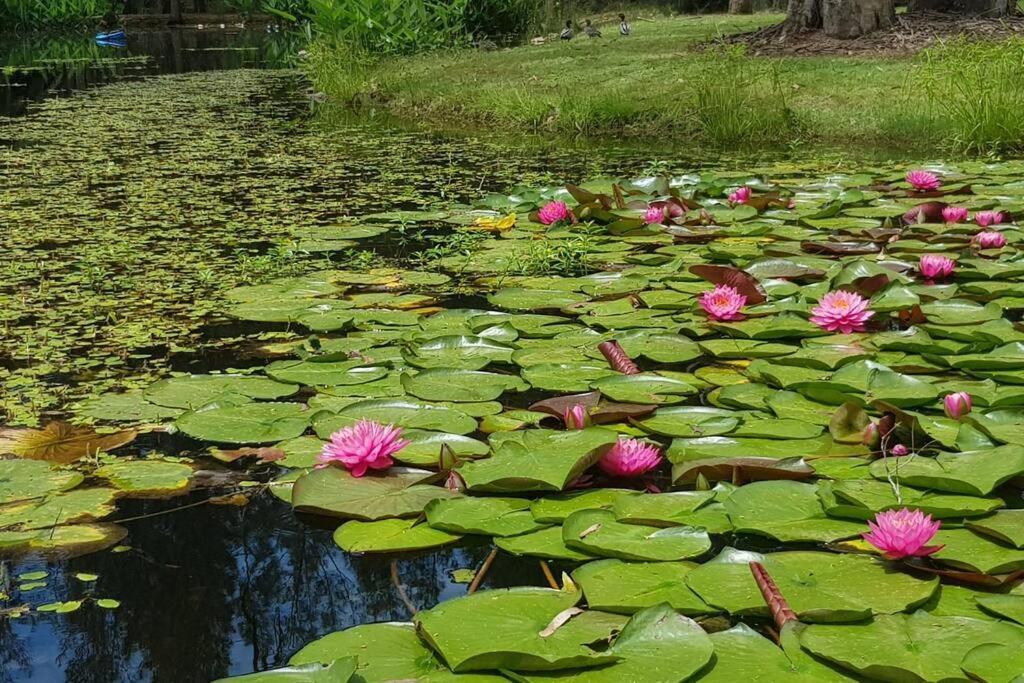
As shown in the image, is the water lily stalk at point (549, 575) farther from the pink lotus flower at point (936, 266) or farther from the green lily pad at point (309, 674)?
the pink lotus flower at point (936, 266)

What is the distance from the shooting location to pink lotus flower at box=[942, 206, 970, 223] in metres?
4.10

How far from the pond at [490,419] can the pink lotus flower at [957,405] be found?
28mm

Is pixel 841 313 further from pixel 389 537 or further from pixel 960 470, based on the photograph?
pixel 389 537

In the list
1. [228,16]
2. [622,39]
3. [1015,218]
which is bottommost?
[1015,218]

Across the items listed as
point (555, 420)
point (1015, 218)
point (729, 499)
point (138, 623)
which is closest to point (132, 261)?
point (555, 420)

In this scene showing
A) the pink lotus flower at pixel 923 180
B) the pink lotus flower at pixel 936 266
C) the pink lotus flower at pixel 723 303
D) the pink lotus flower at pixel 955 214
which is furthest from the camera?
the pink lotus flower at pixel 923 180

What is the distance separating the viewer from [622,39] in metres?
11.9

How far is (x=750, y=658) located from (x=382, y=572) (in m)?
0.65

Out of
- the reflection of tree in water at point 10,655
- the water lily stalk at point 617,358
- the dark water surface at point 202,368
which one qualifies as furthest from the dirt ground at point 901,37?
the reflection of tree in water at point 10,655

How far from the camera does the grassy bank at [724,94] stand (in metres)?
6.00

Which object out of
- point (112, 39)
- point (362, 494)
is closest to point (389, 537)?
point (362, 494)

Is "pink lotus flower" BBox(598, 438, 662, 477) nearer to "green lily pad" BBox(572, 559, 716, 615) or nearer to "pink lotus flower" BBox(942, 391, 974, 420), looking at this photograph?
"green lily pad" BBox(572, 559, 716, 615)

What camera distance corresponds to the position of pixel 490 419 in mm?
2311

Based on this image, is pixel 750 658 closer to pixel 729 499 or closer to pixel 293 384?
pixel 729 499
